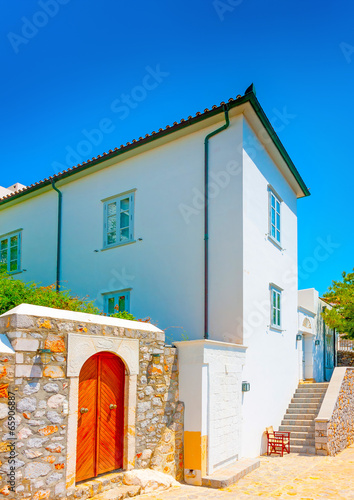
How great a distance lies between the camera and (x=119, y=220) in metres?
12.9

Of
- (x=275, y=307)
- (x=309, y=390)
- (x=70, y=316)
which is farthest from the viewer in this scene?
(x=309, y=390)

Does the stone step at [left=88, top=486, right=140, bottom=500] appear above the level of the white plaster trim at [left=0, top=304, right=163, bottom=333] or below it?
below

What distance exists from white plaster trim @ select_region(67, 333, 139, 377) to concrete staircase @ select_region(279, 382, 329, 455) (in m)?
5.88

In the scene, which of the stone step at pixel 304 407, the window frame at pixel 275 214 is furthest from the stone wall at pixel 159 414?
the stone step at pixel 304 407

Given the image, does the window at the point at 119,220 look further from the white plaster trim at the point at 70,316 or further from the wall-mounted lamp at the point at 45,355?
the wall-mounted lamp at the point at 45,355

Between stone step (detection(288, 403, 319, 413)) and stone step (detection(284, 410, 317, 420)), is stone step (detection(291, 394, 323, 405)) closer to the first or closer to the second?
stone step (detection(288, 403, 319, 413))

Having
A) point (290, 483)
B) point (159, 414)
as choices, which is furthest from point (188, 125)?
point (290, 483)

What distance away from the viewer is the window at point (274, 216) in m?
12.4

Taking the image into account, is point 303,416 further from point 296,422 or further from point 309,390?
point 309,390

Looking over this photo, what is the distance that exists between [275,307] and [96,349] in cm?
680

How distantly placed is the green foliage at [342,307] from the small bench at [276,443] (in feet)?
21.4

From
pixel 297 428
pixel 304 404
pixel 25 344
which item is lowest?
pixel 297 428

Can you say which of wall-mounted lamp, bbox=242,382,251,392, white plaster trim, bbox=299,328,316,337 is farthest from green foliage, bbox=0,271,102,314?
white plaster trim, bbox=299,328,316,337

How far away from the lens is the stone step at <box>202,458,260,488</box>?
7711 mm
